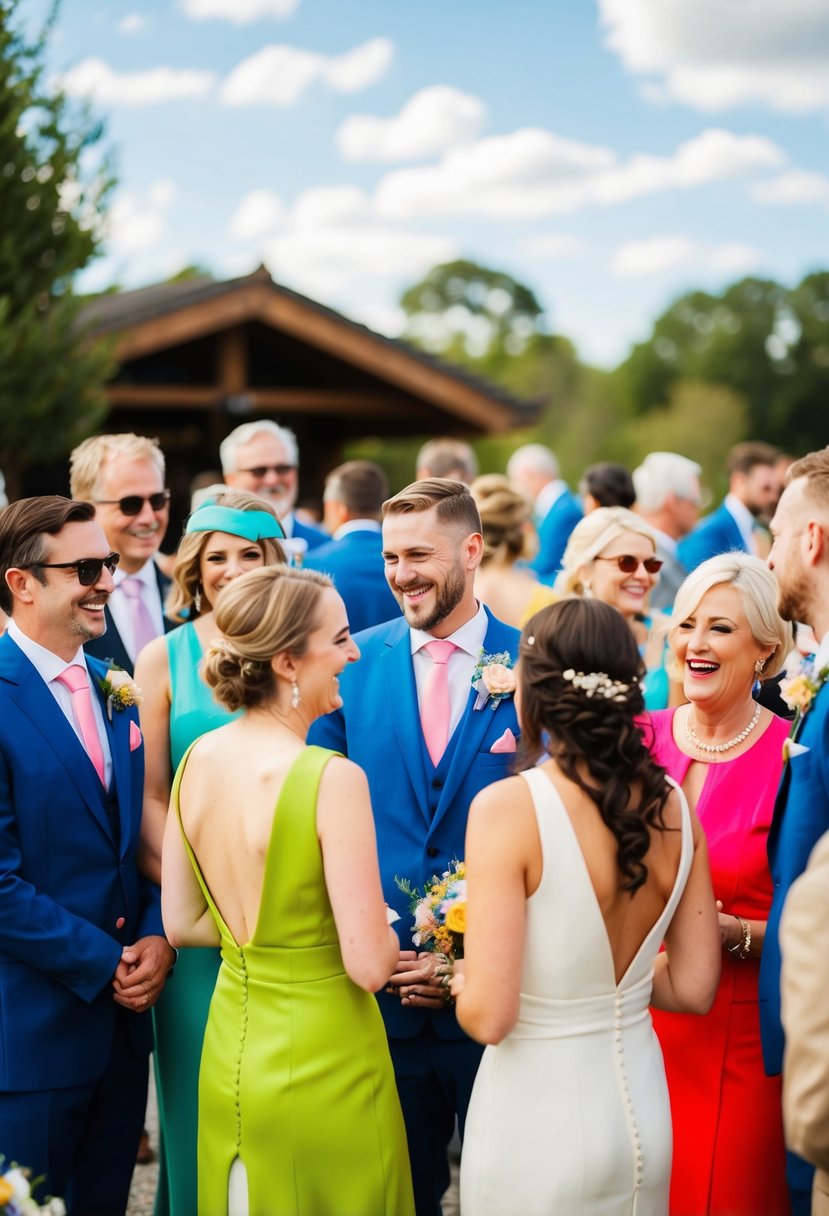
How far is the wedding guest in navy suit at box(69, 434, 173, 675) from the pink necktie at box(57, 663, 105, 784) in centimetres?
145


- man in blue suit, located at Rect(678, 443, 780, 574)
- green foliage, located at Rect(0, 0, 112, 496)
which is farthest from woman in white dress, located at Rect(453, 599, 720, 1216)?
green foliage, located at Rect(0, 0, 112, 496)

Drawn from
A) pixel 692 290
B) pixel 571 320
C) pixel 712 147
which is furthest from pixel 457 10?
pixel 712 147

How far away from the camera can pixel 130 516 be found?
5141 mm

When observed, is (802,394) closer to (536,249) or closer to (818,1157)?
(536,249)

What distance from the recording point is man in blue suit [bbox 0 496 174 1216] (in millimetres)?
3301

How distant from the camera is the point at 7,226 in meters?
9.42

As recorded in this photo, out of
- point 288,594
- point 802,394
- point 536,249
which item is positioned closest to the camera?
point 288,594

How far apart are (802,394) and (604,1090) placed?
64.0m

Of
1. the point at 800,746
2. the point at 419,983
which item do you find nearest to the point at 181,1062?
the point at 419,983

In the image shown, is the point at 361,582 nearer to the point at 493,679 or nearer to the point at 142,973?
the point at 493,679

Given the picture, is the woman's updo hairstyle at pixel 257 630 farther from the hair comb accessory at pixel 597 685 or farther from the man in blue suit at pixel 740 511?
the man in blue suit at pixel 740 511

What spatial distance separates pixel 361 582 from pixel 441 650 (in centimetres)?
238

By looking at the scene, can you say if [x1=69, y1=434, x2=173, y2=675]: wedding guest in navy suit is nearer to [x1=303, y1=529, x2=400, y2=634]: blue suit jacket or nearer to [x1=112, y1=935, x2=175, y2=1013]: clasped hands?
[x1=303, y1=529, x2=400, y2=634]: blue suit jacket

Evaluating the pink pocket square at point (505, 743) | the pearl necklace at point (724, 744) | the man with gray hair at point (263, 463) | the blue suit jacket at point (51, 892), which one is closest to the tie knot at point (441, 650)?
the pink pocket square at point (505, 743)
